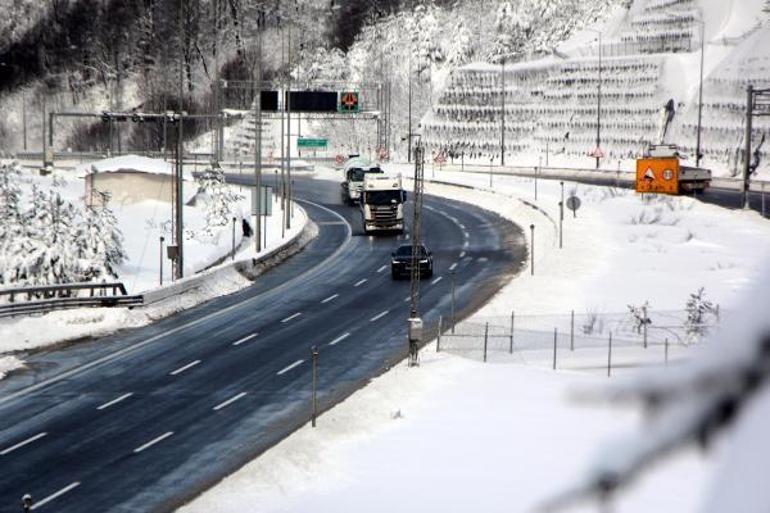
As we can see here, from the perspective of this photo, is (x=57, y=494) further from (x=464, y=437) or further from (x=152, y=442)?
(x=464, y=437)

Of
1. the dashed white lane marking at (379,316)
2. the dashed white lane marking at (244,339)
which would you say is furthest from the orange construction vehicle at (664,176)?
the dashed white lane marking at (244,339)

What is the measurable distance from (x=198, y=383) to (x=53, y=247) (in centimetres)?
2080

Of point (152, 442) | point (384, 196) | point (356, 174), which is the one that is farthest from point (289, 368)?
point (356, 174)

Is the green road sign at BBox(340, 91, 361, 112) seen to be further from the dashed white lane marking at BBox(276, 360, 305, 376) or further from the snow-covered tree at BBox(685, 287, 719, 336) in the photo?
the dashed white lane marking at BBox(276, 360, 305, 376)

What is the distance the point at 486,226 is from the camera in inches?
2953

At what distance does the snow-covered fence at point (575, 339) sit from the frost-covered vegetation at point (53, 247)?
1865 cm

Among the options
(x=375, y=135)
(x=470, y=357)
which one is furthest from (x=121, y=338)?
(x=375, y=135)

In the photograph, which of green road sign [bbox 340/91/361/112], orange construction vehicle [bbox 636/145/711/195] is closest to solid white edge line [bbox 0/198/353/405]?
orange construction vehicle [bbox 636/145/711/195]

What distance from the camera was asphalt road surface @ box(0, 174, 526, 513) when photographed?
25.6 metres

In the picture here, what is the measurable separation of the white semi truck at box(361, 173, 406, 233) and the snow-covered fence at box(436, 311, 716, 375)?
27280 mm

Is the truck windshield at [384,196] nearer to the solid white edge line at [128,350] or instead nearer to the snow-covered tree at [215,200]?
the solid white edge line at [128,350]

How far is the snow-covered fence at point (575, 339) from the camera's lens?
114 ft

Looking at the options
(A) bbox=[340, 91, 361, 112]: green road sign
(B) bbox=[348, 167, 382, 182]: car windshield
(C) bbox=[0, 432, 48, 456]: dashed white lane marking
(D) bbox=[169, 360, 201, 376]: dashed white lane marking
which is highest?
(A) bbox=[340, 91, 361, 112]: green road sign

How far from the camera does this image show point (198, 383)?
34.3 m
